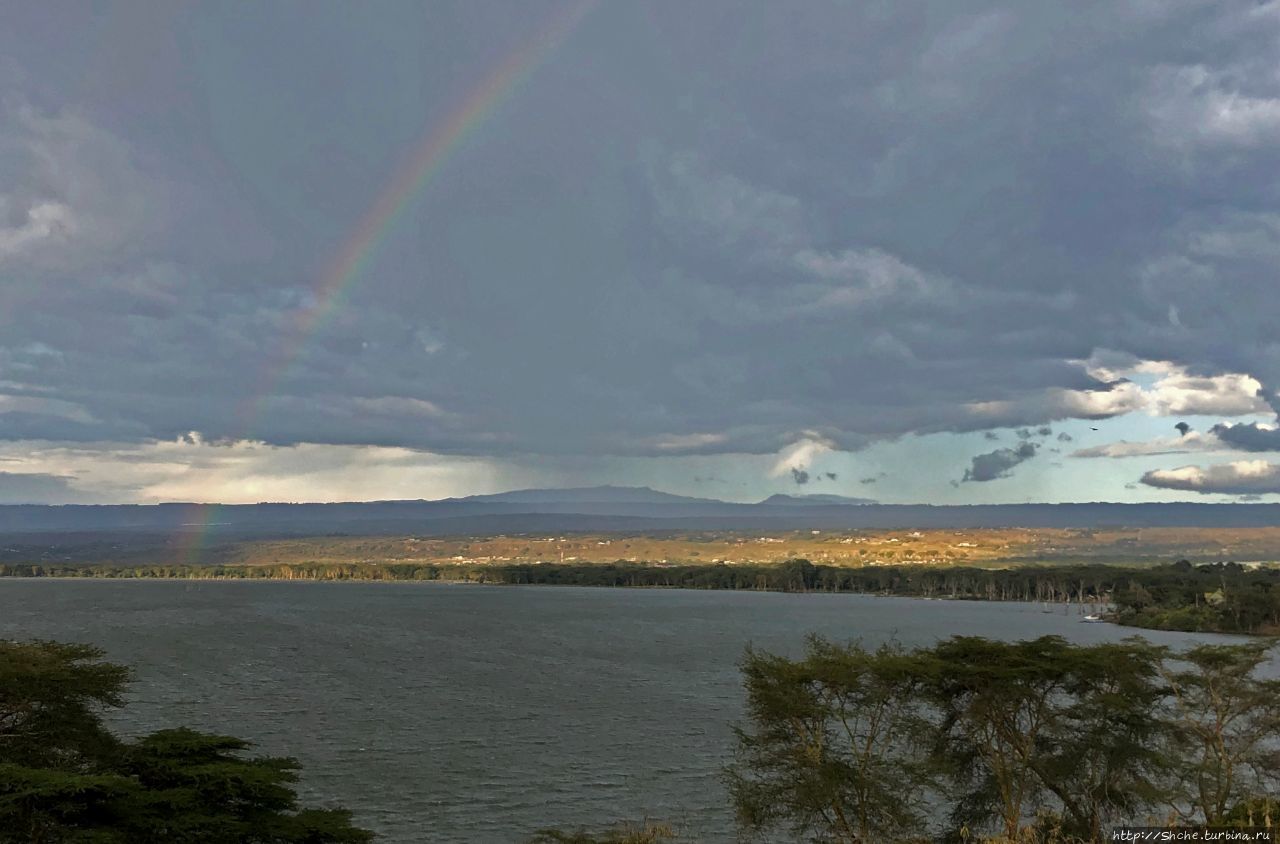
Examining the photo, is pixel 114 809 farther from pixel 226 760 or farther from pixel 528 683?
pixel 528 683

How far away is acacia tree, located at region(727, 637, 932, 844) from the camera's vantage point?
126 ft

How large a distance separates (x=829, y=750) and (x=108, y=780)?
27437 millimetres

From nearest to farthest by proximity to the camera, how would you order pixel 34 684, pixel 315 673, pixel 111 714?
pixel 34 684, pixel 111 714, pixel 315 673

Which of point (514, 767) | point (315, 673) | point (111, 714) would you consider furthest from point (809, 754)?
Result: point (315, 673)

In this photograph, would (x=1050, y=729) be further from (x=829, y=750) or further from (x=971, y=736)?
(x=829, y=750)

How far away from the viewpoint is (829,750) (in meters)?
41.1

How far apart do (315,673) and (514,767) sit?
2597 inches

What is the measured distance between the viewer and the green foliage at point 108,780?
2931 centimetres

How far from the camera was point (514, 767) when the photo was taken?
6981 cm

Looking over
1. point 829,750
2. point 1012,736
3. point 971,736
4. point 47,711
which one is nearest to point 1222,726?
point 1012,736

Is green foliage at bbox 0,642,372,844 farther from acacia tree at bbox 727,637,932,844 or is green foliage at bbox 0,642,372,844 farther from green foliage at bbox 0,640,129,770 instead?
acacia tree at bbox 727,637,932,844

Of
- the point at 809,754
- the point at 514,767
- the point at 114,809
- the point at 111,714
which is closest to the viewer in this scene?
the point at 114,809

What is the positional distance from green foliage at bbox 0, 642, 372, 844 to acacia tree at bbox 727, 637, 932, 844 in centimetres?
Answer: 1632

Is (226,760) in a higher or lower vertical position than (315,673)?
higher
